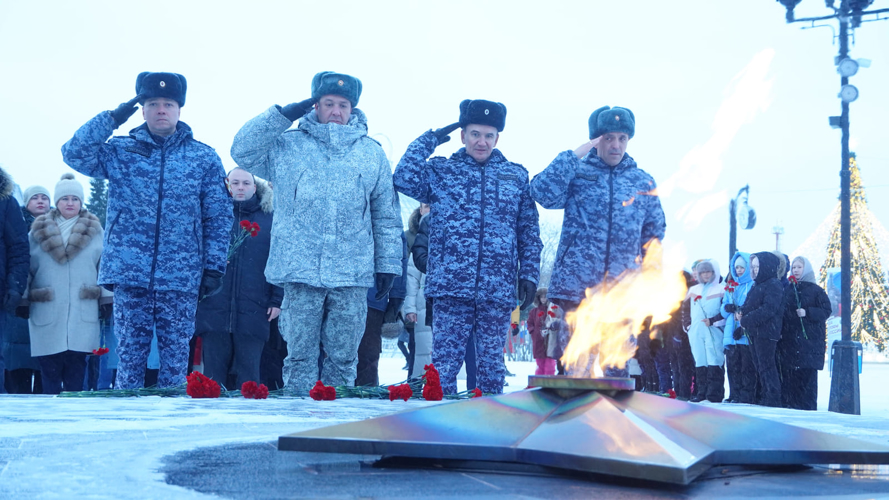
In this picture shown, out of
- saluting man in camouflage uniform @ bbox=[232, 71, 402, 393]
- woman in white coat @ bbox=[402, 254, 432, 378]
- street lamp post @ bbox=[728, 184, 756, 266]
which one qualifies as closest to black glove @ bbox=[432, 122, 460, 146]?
saluting man in camouflage uniform @ bbox=[232, 71, 402, 393]

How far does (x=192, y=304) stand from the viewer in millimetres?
5473

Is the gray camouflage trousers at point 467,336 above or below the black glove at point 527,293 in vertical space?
below

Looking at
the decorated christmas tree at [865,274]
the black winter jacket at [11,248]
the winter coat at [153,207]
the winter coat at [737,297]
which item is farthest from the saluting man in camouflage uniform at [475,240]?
the decorated christmas tree at [865,274]

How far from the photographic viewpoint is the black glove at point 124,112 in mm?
5445

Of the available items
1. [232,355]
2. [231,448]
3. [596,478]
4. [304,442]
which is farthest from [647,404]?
[232,355]

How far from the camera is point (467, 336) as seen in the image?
5.59 meters

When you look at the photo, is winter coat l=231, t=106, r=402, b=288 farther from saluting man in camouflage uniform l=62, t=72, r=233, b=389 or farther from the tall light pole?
the tall light pole

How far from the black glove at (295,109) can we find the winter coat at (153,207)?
0.63 metres

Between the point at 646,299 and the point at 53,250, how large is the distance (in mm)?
4627

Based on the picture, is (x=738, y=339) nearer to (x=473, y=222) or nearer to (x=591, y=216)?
(x=591, y=216)

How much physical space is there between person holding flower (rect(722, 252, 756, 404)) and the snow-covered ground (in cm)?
412

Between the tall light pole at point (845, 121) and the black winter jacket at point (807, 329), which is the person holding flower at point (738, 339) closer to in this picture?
the black winter jacket at point (807, 329)

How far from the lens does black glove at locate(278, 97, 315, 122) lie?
220 inches

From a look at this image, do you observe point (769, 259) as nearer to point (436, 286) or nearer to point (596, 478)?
point (436, 286)
